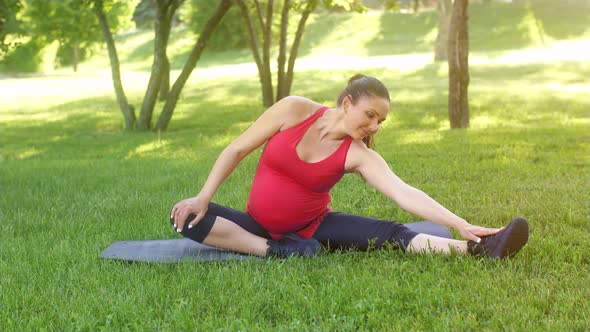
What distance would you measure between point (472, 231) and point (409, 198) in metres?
0.44

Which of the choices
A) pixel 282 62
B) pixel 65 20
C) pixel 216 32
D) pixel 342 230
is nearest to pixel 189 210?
pixel 342 230

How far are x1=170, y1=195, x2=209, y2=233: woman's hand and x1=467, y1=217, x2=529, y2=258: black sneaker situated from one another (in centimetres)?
175

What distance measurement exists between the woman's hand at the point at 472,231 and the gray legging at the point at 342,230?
47 cm

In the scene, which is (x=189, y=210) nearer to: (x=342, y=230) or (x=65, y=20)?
(x=342, y=230)

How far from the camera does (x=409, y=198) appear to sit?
4863 millimetres

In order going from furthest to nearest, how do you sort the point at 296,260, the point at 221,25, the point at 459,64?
the point at 221,25
the point at 459,64
the point at 296,260

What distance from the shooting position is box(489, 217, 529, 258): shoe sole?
460 centimetres

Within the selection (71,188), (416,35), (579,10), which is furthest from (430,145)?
(579,10)

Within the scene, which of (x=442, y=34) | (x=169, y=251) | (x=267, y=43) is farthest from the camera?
(x=442, y=34)

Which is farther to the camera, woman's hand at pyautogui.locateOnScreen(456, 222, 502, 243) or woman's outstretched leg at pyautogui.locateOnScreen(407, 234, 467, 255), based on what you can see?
woman's outstretched leg at pyautogui.locateOnScreen(407, 234, 467, 255)

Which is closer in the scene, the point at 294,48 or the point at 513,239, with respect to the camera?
the point at 513,239

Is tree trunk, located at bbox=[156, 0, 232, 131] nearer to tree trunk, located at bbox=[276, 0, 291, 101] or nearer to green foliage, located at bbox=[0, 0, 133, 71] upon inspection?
green foliage, located at bbox=[0, 0, 133, 71]

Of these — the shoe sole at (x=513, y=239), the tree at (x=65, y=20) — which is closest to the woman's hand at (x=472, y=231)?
the shoe sole at (x=513, y=239)

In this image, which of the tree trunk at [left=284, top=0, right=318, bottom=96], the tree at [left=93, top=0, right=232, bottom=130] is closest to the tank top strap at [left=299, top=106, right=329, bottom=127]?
the tree at [left=93, top=0, right=232, bottom=130]
